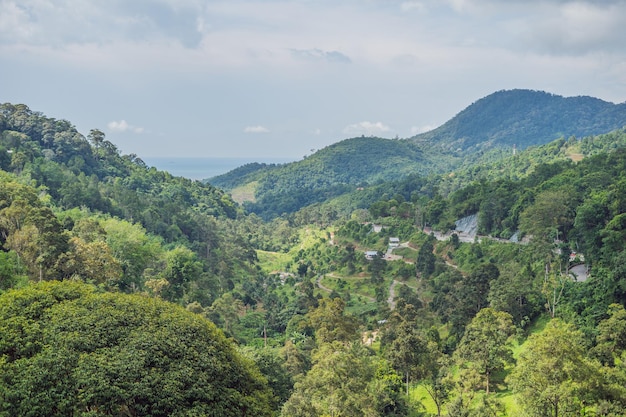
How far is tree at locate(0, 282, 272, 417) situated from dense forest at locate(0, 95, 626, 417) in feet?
0.16

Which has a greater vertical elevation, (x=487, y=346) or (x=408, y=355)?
(x=487, y=346)

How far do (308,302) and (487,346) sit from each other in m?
17.4

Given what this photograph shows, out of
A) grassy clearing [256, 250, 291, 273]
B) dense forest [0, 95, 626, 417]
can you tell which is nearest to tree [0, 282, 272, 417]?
dense forest [0, 95, 626, 417]

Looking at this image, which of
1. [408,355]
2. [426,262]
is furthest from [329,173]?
[408,355]

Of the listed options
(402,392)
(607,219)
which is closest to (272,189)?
(607,219)

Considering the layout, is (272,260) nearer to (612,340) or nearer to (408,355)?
(408,355)

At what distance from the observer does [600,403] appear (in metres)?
15.6

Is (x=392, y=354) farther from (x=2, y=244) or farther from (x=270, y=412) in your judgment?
(x=2, y=244)

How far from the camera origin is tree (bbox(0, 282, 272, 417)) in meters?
13.3

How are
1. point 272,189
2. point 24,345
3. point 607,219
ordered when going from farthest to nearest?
1. point 272,189
2. point 607,219
3. point 24,345

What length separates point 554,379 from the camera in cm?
1577

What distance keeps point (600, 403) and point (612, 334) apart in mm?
5696

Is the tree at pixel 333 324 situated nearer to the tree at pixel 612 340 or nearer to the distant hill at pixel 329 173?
the tree at pixel 612 340

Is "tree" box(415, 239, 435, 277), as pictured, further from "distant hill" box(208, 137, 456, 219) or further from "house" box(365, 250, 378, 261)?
"distant hill" box(208, 137, 456, 219)
